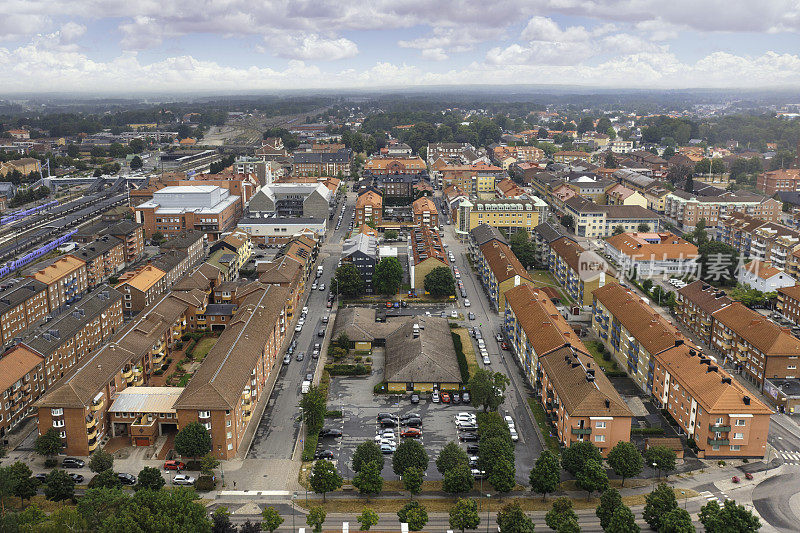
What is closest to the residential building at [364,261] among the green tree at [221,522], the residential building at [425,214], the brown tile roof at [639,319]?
the brown tile roof at [639,319]

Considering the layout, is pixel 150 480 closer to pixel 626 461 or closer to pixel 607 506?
pixel 607 506

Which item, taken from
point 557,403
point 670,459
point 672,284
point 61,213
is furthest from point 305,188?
point 670,459

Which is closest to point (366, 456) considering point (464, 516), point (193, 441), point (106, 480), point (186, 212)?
point (464, 516)

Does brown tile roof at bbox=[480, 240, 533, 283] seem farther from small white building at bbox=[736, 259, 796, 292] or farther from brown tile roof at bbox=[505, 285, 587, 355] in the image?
small white building at bbox=[736, 259, 796, 292]

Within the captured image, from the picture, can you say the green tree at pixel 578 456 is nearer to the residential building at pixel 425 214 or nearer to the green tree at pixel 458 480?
the green tree at pixel 458 480

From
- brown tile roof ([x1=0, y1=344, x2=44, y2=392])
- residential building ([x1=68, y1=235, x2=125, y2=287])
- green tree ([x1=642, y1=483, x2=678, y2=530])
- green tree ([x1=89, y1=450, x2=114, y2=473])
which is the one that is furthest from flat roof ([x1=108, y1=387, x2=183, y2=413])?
residential building ([x1=68, y1=235, x2=125, y2=287])

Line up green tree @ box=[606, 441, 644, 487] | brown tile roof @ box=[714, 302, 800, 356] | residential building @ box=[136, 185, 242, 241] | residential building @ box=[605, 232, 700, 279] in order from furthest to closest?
1. residential building @ box=[136, 185, 242, 241]
2. residential building @ box=[605, 232, 700, 279]
3. brown tile roof @ box=[714, 302, 800, 356]
4. green tree @ box=[606, 441, 644, 487]
